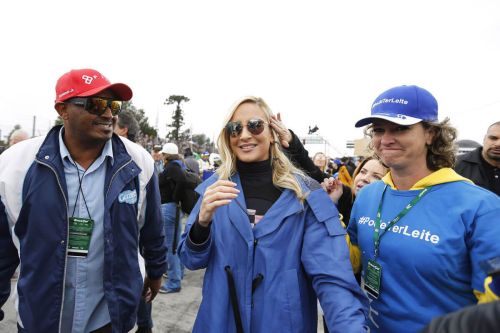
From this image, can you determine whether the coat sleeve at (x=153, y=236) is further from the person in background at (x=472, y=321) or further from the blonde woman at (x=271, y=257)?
the person in background at (x=472, y=321)

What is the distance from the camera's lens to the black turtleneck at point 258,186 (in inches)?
68.6

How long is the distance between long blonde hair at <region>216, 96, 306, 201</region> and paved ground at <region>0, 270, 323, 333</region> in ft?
8.93

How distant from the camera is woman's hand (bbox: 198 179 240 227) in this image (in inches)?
58.4

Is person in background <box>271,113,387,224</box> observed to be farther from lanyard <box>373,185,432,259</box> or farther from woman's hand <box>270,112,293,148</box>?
lanyard <box>373,185,432,259</box>

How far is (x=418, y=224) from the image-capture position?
1.49 m

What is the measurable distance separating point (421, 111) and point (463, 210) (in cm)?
53

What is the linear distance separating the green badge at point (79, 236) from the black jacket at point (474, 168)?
4122 millimetres

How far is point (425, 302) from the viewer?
1431 mm

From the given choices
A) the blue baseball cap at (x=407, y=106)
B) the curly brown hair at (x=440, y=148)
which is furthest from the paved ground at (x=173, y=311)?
the blue baseball cap at (x=407, y=106)

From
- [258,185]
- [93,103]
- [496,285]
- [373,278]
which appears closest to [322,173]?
[258,185]

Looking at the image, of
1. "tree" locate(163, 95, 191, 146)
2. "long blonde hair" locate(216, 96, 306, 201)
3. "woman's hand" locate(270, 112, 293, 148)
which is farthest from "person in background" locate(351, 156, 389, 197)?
"tree" locate(163, 95, 191, 146)

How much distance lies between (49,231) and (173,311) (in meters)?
2.87

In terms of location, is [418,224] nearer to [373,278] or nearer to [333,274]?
[373,278]

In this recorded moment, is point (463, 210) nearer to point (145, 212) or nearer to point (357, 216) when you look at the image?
point (357, 216)
